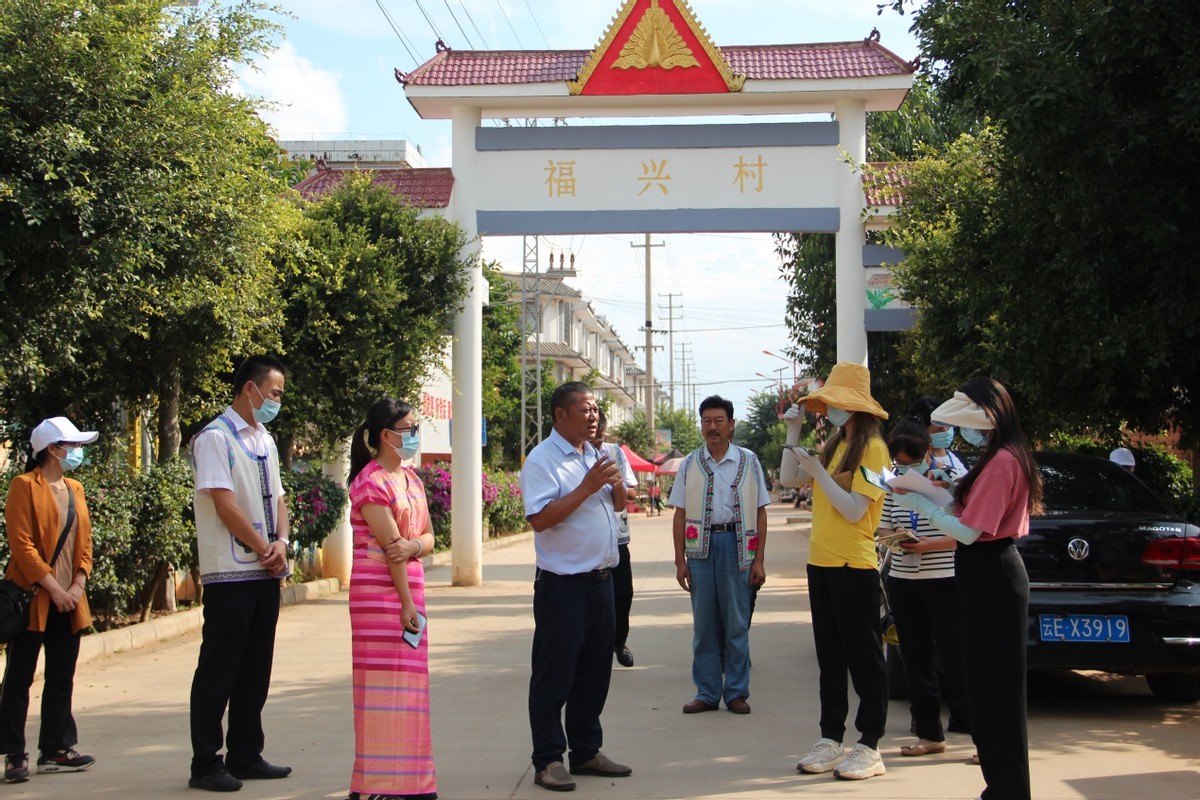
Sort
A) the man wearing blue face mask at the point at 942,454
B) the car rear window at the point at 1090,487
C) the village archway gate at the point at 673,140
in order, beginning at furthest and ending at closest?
the village archway gate at the point at 673,140
the car rear window at the point at 1090,487
the man wearing blue face mask at the point at 942,454

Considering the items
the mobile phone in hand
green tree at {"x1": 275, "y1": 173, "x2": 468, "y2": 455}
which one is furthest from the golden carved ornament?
the mobile phone in hand

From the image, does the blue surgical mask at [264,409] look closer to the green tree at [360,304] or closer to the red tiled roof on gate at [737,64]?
the green tree at [360,304]

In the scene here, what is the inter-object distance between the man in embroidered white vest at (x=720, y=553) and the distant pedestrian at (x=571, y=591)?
1776 millimetres

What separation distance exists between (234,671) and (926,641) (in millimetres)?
3575

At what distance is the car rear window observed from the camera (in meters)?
7.99

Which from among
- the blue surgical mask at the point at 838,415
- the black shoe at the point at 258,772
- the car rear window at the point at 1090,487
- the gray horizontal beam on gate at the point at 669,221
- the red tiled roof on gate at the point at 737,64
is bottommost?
the black shoe at the point at 258,772

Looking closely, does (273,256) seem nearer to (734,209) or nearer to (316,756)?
(734,209)

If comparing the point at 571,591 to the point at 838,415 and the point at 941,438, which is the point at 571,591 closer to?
the point at 838,415

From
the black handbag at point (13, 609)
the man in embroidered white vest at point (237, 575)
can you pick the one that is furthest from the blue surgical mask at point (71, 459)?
the man in embroidered white vest at point (237, 575)

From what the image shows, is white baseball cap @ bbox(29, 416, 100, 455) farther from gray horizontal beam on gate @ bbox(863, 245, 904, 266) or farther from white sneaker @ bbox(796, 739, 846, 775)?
gray horizontal beam on gate @ bbox(863, 245, 904, 266)

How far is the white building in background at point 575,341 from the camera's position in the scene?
200 ft

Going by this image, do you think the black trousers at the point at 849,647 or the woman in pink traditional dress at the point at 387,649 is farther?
the black trousers at the point at 849,647

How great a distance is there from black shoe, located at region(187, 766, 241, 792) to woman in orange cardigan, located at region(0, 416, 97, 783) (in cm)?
87

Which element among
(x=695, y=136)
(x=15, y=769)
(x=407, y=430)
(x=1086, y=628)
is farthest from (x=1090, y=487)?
(x=695, y=136)
